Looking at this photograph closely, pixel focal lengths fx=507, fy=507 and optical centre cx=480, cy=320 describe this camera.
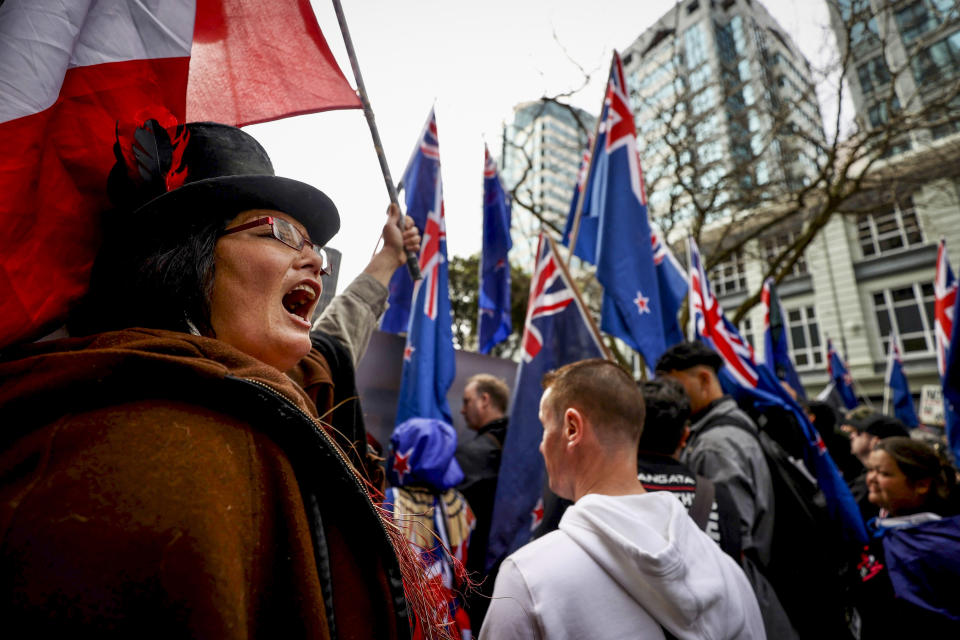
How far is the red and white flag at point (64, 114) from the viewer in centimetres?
112

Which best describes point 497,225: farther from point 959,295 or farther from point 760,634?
point 760,634

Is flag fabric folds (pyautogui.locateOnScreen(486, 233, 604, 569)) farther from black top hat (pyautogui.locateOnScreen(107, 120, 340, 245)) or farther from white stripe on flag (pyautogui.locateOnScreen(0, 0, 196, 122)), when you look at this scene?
white stripe on flag (pyautogui.locateOnScreen(0, 0, 196, 122))

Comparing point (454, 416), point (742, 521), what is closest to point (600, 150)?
point (454, 416)

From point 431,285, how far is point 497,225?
2.03 metres

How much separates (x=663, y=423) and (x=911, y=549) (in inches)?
77.9

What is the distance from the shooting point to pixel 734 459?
9.23ft

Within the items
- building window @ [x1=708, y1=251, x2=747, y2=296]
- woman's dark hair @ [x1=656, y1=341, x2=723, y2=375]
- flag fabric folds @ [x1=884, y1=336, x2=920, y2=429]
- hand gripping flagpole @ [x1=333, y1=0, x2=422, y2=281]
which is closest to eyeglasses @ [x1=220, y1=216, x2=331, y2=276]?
hand gripping flagpole @ [x1=333, y1=0, x2=422, y2=281]

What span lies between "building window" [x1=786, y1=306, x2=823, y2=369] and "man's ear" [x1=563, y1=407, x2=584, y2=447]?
2545 centimetres

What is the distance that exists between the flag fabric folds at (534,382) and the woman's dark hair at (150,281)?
2295 millimetres

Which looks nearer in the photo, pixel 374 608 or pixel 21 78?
pixel 374 608

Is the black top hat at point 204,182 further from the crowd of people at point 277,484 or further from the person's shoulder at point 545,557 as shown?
the person's shoulder at point 545,557

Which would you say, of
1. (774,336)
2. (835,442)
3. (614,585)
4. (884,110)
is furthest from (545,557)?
(884,110)

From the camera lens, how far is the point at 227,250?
4.22 ft

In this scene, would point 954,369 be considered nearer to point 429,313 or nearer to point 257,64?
point 429,313
